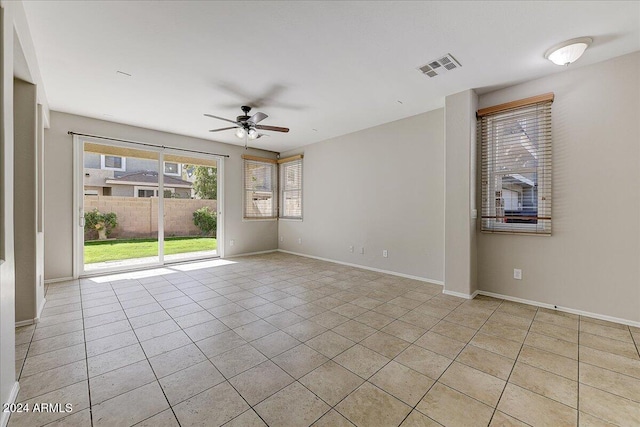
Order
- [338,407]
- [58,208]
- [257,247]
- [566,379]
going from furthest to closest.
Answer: [257,247]
[58,208]
[566,379]
[338,407]

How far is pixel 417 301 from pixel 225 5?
3592 millimetres

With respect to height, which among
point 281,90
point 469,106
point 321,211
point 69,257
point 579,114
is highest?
point 281,90

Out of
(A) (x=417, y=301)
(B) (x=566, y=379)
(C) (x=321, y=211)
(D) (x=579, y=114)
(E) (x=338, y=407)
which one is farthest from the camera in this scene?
(C) (x=321, y=211)

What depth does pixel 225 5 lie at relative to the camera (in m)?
1.97

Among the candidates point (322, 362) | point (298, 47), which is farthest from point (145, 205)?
point (322, 362)

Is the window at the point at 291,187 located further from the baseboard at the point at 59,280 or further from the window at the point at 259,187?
the baseboard at the point at 59,280

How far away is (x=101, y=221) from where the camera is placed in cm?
562


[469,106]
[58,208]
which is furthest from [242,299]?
[469,106]

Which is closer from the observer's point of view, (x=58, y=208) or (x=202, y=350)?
(x=202, y=350)

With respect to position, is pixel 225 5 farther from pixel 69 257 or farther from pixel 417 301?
pixel 69 257

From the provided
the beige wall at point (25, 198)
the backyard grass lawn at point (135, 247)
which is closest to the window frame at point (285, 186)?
the backyard grass lawn at point (135, 247)

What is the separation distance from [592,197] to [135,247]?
27.1ft

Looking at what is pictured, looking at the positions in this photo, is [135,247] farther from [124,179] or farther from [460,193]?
[460,193]

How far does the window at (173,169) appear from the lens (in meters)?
5.99
